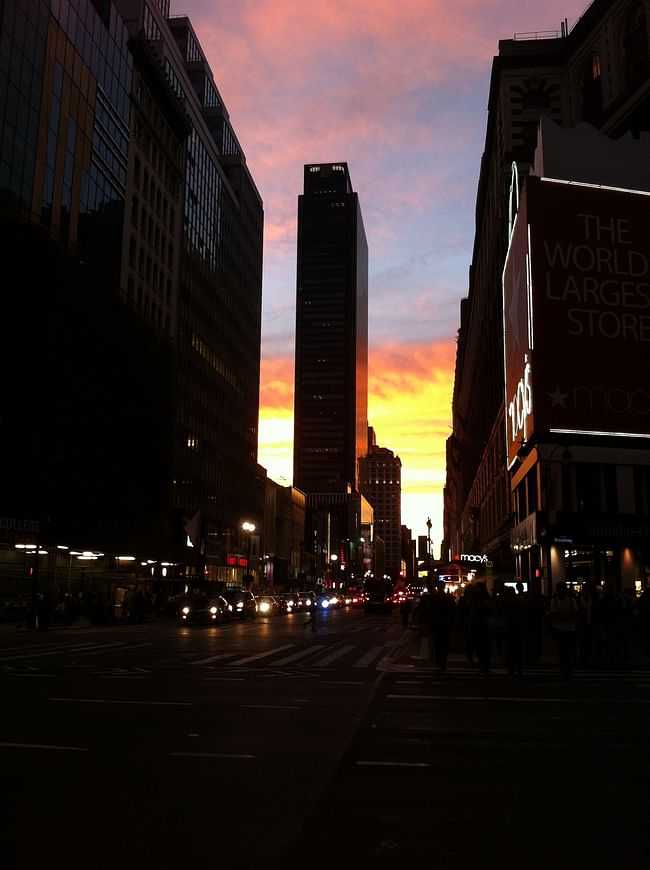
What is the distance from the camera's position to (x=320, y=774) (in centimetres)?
800

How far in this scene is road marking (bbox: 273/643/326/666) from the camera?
21297 mm

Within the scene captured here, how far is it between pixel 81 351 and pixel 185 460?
30.8 meters

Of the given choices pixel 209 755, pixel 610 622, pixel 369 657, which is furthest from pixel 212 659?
pixel 209 755

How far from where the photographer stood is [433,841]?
19.5 ft

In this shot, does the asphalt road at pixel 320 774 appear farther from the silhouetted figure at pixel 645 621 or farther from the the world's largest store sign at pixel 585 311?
the the world's largest store sign at pixel 585 311

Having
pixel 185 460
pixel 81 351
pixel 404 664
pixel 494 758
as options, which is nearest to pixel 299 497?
pixel 185 460

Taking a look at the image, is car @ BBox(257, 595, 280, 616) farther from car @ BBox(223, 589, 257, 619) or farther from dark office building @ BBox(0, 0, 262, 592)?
dark office building @ BBox(0, 0, 262, 592)

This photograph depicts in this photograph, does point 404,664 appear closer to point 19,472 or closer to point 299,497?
point 19,472

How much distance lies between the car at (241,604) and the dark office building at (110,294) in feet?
20.1

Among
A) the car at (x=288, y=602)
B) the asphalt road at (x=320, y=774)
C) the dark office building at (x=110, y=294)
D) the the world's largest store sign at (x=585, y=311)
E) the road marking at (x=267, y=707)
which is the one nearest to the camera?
the asphalt road at (x=320, y=774)

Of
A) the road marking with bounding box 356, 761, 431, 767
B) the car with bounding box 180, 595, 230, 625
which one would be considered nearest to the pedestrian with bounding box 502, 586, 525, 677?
the road marking with bounding box 356, 761, 431, 767

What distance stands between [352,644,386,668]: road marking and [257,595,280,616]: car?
3624 centimetres

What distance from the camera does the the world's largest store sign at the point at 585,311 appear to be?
50.7 m

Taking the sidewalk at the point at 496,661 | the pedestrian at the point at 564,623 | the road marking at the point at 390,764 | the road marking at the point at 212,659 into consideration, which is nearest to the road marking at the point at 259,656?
the road marking at the point at 212,659
